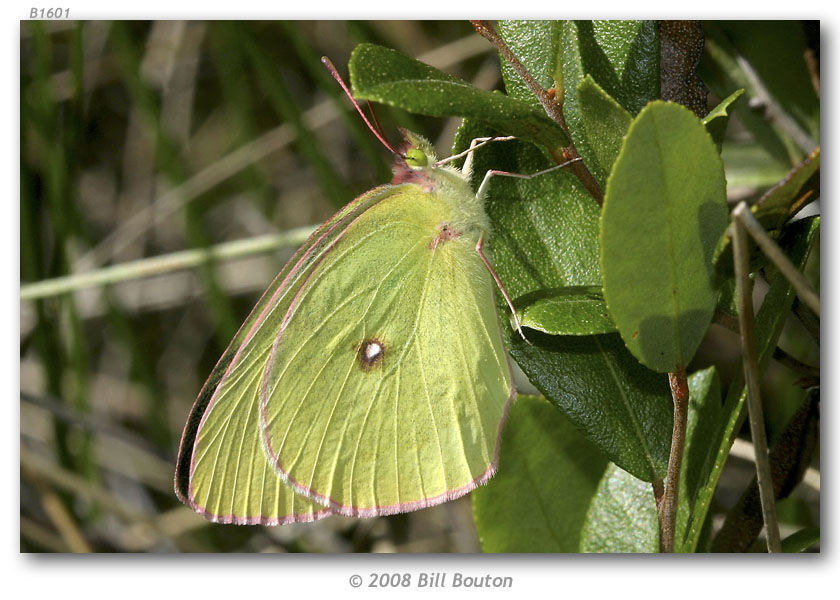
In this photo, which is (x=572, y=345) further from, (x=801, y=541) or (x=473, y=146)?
(x=801, y=541)

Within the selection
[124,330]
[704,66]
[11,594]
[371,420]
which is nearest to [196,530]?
[124,330]

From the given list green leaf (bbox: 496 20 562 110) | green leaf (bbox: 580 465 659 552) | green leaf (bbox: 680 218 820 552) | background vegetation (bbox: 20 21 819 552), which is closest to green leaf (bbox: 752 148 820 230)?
green leaf (bbox: 680 218 820 552)

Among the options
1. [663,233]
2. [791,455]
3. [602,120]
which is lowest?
[791,455]

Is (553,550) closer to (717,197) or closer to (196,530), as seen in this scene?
(717,197)


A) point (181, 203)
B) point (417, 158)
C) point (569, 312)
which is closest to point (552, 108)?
point (569, 312)

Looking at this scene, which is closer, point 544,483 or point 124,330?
point 544,483

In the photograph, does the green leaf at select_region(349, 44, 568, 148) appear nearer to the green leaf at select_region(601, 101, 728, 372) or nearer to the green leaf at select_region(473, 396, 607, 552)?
the green leaf at select_region(601, 101, 728, 372)
